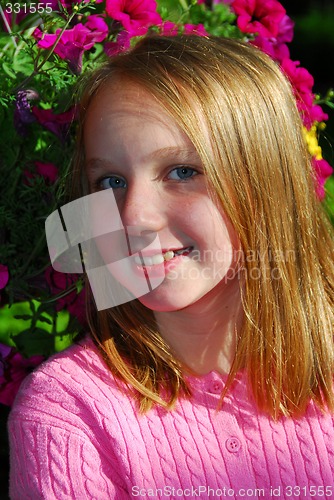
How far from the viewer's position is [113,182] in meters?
1.49

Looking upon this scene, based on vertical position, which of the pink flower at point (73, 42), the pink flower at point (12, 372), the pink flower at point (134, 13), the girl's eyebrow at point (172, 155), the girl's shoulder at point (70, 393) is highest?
the pink flower at point (134, 13)

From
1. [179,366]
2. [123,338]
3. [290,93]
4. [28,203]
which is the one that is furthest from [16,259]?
[290,93]

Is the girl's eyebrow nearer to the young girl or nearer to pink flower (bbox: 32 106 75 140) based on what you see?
the young girl

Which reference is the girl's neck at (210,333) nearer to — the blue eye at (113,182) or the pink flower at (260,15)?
the blue eye at (113,182)

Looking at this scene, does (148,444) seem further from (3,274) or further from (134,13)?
(134,13)

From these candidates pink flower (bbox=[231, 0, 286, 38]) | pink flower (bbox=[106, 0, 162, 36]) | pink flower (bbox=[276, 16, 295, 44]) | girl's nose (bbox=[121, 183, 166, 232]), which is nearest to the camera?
girl's nose (bbox=[121, 183, 166, 232])

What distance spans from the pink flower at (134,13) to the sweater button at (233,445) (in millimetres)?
897

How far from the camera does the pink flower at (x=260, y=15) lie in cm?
190

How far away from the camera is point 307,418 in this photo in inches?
60.2

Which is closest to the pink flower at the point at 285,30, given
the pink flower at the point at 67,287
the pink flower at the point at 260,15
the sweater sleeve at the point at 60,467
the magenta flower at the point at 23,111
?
the pink flower at the point at 260,15

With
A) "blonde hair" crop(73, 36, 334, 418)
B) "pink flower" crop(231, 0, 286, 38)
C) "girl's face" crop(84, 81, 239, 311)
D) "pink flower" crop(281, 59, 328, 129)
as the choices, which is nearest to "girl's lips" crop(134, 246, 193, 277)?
"girl's face" crop(84, 81, 239, 311)

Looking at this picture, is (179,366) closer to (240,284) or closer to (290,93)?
(240,284)

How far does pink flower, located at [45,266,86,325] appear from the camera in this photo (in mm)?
1805

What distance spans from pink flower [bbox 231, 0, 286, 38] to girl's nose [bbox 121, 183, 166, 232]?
0.71 metres
